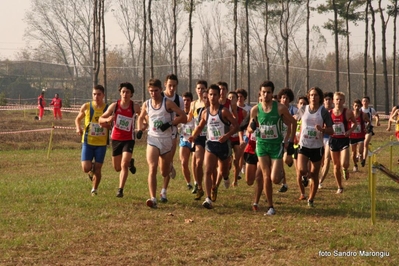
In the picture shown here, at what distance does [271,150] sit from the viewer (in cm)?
1085

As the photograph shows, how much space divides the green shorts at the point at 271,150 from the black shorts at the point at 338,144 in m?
3.77

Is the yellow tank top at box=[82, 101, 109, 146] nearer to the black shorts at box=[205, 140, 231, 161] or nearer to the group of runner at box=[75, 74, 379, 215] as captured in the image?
the group of runner at box=[75, 74, 379, 215]

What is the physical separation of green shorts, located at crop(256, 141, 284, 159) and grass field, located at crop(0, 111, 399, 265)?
0.96 m

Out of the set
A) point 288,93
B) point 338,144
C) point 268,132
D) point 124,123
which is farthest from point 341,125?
point 124,123

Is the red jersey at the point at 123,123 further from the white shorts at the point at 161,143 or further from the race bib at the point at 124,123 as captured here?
the white shorts at the point at 161,143

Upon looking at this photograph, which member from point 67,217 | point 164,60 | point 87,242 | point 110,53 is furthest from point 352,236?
point 110,53

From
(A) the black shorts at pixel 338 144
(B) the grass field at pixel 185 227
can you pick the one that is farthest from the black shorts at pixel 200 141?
(A) the black shorts at pixel 338 144

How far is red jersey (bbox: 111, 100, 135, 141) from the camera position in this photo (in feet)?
40.0

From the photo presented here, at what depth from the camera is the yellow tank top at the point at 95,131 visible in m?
12.6

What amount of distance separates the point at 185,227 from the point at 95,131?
3.55m

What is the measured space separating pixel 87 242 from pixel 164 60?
92534 mm

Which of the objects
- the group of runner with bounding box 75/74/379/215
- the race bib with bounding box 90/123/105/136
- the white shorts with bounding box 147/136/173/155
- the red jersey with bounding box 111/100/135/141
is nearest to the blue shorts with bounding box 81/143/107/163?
the group of runner with bounding box 75/74/379/215

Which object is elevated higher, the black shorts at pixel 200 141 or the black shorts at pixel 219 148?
the black shorts at pixel 200 141

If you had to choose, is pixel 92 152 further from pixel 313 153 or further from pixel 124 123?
pixel 313 153
